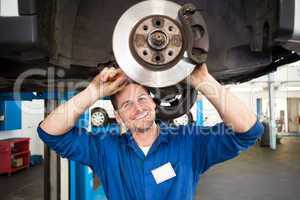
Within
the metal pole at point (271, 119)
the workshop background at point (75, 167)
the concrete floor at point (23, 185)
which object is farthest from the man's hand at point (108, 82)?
the metal pole at point (271, 119)

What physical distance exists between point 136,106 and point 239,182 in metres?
3.24

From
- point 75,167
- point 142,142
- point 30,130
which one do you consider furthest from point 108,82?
point 30,130

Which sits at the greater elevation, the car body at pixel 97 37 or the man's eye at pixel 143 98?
the car body at pixel 97 37

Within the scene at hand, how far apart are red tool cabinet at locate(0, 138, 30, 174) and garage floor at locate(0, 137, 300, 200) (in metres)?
0.12

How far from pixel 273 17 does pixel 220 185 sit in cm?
302

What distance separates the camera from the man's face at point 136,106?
86 centimetres

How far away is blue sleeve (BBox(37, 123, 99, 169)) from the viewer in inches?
33.6

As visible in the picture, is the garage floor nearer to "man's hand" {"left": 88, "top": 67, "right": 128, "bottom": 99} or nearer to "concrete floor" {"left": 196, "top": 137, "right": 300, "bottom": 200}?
"concrete floor" {"left": 196, "top": 137, "right": 300, "bottom": 200}

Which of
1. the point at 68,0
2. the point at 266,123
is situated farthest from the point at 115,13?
the point at 266,123

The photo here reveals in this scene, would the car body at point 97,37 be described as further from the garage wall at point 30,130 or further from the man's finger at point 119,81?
the garage wall at point 30,130

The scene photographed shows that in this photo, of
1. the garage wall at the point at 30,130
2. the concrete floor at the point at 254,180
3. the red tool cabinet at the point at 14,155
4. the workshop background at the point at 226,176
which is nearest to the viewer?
the workshop background at the point at 226,176

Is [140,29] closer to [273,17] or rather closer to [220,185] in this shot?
[273,17]

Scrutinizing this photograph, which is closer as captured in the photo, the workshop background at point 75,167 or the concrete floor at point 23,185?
the workshop background at point 75,167

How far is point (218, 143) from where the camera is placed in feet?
2.78
